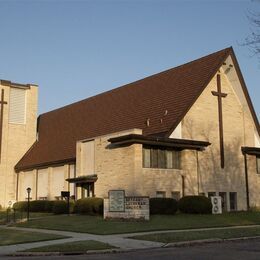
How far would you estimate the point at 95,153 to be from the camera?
121 feet

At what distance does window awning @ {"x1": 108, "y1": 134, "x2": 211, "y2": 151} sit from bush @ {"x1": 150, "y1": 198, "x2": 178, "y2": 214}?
13.3ft

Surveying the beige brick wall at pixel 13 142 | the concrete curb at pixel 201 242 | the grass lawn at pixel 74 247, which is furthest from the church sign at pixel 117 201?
the beige brick wall at pixel 13 142

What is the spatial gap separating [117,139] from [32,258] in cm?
1831

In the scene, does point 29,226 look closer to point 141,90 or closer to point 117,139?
point 117,139

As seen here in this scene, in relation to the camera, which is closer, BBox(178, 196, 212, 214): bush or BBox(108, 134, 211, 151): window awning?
BBox(178, 196, 212, 214): bush

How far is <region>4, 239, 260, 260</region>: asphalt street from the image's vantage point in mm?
14664

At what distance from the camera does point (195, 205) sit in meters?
32.1

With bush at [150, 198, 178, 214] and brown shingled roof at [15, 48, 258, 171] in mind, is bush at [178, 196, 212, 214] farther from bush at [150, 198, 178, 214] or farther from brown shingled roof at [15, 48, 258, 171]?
brown shingled roof at [15, 48, 258, 171]

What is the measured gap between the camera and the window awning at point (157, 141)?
107 feet

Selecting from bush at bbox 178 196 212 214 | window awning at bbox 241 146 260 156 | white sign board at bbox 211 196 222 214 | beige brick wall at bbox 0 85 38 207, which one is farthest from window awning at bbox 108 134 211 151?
beige brick wall at bbox 0 85 38 207

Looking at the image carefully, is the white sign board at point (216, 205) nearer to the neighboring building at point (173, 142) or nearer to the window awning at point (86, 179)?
the neighboring building at point (173, 142)

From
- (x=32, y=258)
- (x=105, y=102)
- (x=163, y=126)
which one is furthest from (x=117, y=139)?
(x=32, y=258)

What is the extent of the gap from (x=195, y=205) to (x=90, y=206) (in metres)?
7.27

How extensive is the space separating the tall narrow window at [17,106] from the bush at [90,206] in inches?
796
